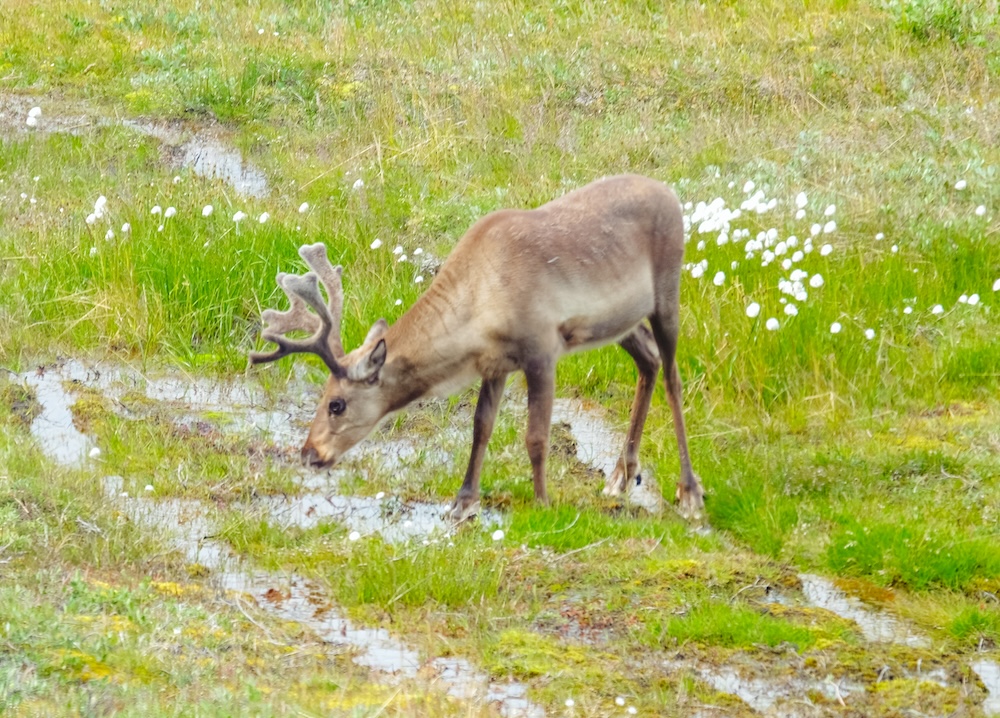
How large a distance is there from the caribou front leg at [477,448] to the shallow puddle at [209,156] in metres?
5.60

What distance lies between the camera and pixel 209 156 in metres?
14.8

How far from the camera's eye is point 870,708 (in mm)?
6102

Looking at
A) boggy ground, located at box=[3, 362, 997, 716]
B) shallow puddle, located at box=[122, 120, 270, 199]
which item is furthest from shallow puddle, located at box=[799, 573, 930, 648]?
shallow puddle, located at box=[122, 120, 270, 199]

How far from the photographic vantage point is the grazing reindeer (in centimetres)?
793

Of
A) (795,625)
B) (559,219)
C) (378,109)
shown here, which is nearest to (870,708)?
(795,625)

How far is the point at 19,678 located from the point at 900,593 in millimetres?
4272

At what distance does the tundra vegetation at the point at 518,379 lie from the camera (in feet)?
20.9

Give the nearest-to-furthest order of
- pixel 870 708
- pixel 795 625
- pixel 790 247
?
pixel 870 708
pixel 795 625
pixel 790 247

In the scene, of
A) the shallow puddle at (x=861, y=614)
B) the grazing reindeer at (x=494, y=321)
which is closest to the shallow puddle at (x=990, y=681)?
the shallow puddle at (x=861, y=614)

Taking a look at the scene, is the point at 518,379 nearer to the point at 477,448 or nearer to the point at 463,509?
the point at 477,448

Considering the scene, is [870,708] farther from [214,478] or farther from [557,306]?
[214,478]

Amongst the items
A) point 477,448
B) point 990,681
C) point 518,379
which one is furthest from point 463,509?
point 990,681

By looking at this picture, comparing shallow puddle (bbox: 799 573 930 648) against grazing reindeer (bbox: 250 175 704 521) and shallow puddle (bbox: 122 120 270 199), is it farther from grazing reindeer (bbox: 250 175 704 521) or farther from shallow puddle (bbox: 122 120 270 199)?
shallow puddle (bbox: 122 120 270 199)

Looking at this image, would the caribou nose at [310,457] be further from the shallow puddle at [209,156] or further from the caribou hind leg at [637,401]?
the shallow puddle at [209,156]
